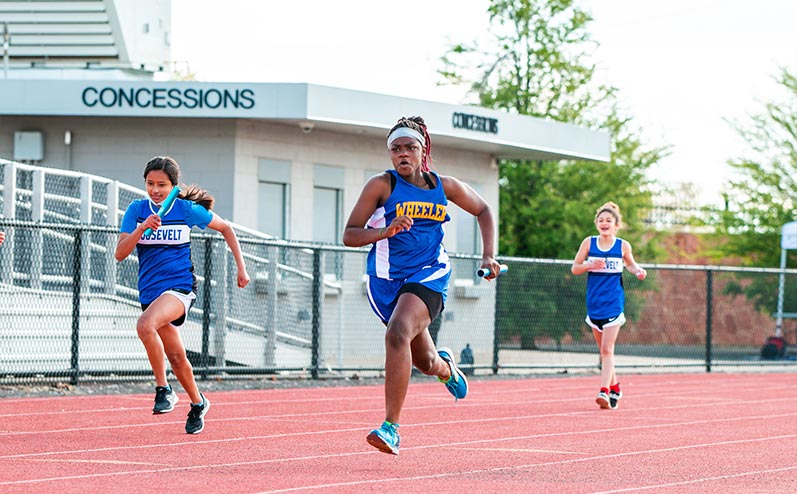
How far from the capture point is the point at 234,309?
18.0 m

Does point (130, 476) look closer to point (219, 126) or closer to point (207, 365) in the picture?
point (207, 365)

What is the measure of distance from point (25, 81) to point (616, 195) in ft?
56.4

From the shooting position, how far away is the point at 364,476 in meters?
7.93

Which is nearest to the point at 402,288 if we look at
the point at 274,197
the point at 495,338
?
the point at 495,338

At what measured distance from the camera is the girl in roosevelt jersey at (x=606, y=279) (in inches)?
560

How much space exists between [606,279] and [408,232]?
5.97 meters

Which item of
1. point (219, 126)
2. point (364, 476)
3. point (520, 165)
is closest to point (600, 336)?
point (364, 476)

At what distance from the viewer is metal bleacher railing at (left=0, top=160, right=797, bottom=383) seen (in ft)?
51.2

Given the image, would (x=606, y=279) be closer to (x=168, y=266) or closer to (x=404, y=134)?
(x=168, y=266)

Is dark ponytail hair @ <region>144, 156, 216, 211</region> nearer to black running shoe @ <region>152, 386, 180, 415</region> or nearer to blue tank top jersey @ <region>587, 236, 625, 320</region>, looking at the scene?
black running shoe @ <region>152, 386, 180, 415</region>

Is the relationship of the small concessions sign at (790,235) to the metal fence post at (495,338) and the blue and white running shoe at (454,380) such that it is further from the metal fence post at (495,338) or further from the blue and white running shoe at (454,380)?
the blue and white running shoe at (454,380)

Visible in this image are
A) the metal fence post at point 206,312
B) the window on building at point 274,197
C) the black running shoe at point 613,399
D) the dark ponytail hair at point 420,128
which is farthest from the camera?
the window on building at point 274,197

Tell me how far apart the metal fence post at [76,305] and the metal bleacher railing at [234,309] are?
0.01 metres

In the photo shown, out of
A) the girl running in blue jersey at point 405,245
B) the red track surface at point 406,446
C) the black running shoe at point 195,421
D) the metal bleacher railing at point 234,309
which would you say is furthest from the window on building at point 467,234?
the girl running in blue jersey at point 405,245
